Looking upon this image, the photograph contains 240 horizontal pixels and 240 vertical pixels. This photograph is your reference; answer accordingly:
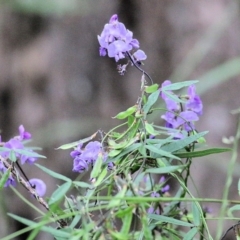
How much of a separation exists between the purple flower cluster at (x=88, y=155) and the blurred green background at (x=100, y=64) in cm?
111

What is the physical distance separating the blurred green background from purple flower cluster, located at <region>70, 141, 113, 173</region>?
111 centimetres

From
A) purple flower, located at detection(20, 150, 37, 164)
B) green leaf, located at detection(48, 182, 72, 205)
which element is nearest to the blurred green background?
purple flower, located at detection(20, 150, 37, 164)

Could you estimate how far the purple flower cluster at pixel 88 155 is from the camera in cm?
42

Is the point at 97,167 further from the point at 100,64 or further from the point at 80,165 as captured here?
the point at 100,64

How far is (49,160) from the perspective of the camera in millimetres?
1673

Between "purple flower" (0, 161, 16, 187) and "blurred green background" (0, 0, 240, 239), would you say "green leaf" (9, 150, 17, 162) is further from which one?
"blurred green background" (0, 0, 240, 239)

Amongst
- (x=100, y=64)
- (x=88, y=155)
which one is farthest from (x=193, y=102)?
(x=100, y=64)

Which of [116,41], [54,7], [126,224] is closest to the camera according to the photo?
[126,224]

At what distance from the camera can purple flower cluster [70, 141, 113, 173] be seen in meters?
0.42

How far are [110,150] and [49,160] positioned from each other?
50.0 inches

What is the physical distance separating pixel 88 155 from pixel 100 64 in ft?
4.05

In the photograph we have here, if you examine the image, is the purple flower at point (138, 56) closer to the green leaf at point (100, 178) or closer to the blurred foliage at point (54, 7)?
the green leaf at point (100, 178)

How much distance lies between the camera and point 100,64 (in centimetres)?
165

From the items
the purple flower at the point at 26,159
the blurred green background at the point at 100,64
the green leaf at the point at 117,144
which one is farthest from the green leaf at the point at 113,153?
the blurred green background at the point at 100,64
